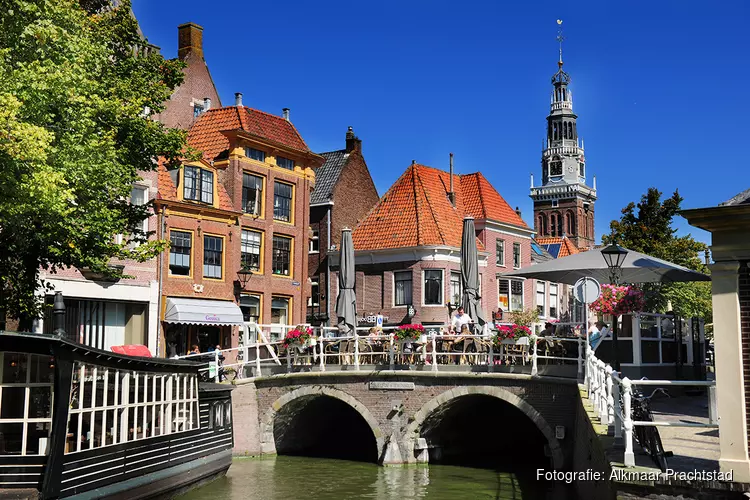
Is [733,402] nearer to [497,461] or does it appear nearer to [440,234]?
[497,461]

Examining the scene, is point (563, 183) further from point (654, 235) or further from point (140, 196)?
point (140, 196)

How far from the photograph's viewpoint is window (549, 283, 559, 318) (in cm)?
4606

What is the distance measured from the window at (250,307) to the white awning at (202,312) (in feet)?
3.28

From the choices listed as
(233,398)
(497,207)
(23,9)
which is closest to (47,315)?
(233,398)

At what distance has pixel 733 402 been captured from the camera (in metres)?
9.94

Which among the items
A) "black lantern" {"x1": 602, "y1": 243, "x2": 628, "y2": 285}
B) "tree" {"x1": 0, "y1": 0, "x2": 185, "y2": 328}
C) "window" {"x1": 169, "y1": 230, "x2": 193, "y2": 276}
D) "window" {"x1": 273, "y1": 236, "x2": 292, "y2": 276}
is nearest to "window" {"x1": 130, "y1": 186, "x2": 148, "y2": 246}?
"window" {"x1": 169, "y1": 230, "x2": 193, "y2": 276}

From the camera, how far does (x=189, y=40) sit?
3706cm

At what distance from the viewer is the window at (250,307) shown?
3191cm

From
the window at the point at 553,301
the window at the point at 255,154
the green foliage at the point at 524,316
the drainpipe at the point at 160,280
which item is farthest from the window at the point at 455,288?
the drainpipe at the point at 160,280

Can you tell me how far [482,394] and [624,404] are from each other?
11.7m

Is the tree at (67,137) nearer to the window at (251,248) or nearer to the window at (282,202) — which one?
the window at (251,248)

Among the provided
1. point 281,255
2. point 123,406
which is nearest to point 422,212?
point 281,255

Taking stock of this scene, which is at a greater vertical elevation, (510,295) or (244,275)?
(244,275)

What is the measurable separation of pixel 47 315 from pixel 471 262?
12.1 m
